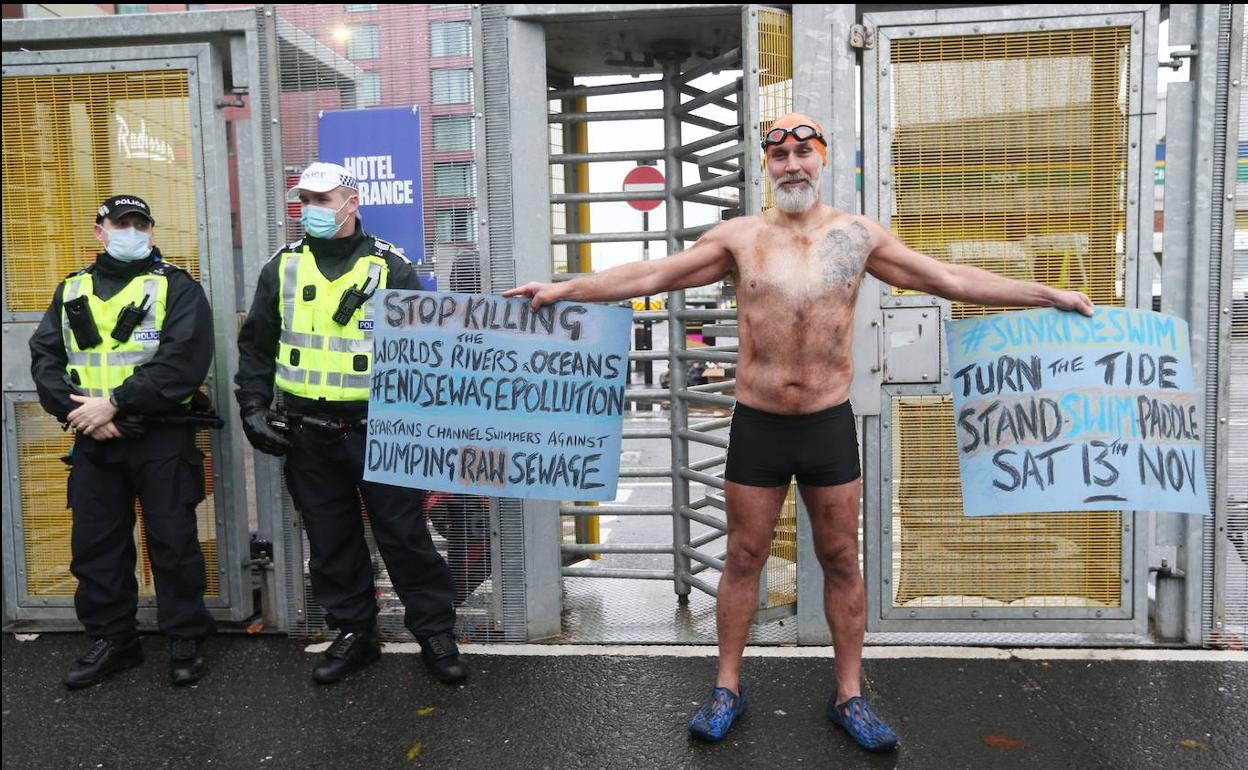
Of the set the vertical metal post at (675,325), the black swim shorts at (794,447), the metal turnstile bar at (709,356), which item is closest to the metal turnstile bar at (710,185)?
the vertical metal post at (675,325)

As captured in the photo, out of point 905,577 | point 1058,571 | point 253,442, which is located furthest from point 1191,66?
point 253,442

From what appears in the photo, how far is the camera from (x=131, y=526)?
174 inches

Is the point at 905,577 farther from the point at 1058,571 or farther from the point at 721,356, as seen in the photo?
the point at 721,356

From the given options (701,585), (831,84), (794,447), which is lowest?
(701,585)

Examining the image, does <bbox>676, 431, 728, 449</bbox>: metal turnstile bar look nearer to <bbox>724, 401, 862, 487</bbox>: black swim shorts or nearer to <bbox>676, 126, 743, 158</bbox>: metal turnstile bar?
<bbox>724, 401, 862, 487</bbox>: black swim shorts

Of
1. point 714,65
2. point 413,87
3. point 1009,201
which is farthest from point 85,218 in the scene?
point 1009,201

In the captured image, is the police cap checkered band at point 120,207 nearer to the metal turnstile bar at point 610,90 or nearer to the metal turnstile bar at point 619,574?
the metal turnstile bar at point 610,90

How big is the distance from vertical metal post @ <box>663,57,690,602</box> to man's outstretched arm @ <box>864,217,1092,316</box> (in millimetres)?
1644

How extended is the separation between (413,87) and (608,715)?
305 centimetres

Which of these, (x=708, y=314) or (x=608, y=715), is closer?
(x=608, y=715)

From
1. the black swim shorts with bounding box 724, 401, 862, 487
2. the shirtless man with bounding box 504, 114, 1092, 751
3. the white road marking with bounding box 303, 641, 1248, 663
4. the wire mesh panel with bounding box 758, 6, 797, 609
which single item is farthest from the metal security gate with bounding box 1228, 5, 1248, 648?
the black swim shorts with bounding box 724, 401, 862, 487

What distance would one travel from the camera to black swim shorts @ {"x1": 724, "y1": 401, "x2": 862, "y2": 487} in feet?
11.7

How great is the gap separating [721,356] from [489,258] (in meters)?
1.24

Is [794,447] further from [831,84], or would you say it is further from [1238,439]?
[1238,439]
